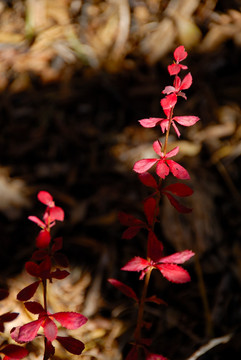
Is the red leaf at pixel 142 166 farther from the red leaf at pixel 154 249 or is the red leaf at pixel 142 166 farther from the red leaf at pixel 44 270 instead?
the red leaf at pixel 44 270

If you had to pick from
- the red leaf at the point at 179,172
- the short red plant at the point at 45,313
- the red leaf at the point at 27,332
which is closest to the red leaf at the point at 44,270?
the short red plant at the point at 45,313

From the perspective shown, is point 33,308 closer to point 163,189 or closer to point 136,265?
point 136,265

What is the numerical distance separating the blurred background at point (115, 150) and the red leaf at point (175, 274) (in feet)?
1.22

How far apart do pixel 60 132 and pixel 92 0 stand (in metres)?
1.24

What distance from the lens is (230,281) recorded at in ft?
4.66

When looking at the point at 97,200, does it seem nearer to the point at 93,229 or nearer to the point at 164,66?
the point at 93,229

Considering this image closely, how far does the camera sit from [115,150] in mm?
2008

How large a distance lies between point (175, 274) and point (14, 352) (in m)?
0.44

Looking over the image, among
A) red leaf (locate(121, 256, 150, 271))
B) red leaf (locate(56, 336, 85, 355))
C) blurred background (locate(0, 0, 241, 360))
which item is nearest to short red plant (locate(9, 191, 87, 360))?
red leaf (locate(56, 336, 85, 355))

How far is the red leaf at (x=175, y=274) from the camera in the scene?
84 centimetres

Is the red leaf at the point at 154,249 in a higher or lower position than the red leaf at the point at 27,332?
higher

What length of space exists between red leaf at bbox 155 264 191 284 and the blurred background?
14.7 inches

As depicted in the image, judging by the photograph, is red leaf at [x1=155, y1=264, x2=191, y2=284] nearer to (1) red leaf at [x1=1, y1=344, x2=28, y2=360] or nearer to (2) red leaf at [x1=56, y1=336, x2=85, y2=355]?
(2) red leaf at [x1=56, y1=336, x2=85, y2=355]

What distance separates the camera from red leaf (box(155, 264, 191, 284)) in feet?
2.74
